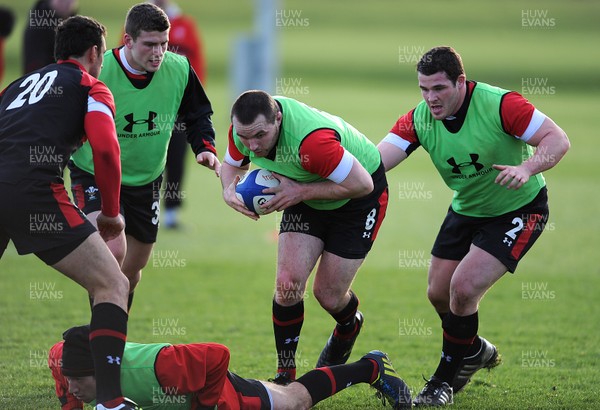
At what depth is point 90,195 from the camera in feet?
21.5

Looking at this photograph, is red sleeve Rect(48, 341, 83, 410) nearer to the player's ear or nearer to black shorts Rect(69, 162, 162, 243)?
black shorts Rect(69, 162, 162, 243)

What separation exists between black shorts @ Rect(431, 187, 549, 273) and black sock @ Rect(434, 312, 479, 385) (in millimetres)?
459

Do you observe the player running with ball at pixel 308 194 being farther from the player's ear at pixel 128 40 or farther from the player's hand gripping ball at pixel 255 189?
the player's ear at pixel 128 40

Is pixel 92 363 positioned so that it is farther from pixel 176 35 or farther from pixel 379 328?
pixel 176 35

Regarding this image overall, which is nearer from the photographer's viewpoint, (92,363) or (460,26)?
(92,363)

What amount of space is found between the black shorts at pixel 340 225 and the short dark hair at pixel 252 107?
0.87 m

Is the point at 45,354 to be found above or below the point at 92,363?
below

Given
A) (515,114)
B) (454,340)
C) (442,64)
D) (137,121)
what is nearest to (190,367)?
(454,340)

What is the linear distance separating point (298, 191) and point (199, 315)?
3190 millimetres

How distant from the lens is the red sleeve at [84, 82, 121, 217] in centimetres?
504

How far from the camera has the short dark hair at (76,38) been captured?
5414mm

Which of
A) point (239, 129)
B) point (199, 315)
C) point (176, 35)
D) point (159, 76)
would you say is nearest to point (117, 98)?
point (159, 76)

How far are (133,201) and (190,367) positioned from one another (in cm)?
195

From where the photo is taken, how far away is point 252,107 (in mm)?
5453
